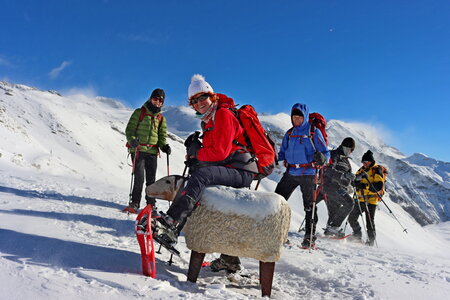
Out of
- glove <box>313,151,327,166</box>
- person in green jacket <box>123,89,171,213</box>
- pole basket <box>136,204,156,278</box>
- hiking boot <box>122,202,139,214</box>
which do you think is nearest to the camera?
pole basket <box>136,204,156,278</box>

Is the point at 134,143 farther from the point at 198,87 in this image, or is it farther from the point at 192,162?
the point at 198,87

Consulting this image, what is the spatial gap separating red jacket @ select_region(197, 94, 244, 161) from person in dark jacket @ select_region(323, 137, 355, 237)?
16.2 ft

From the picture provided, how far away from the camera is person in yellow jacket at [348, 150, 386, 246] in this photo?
821 cm

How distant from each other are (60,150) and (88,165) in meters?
1.59

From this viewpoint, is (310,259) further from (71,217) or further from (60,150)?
(60,150)

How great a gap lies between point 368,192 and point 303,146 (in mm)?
3792

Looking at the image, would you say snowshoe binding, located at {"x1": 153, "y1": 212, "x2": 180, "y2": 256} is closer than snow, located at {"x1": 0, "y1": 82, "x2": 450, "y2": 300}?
No

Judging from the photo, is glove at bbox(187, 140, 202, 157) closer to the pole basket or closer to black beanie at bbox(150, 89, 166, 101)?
the pole basket

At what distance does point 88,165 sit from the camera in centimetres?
1603

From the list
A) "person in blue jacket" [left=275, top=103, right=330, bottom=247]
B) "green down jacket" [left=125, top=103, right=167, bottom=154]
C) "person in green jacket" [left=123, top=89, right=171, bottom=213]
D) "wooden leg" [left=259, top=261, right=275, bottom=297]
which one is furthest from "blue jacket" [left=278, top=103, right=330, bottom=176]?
"wooden leg" [left=259, top=261, right=275, bottom=297]

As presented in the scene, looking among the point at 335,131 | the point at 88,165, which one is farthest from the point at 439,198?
the point at 88,165

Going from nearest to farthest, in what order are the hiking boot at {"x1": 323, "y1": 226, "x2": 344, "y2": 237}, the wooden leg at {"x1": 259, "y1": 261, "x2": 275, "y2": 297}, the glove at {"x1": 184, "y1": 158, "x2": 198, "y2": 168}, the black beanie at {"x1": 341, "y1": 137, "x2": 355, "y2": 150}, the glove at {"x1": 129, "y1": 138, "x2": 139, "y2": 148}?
the wooden leg at {"x1": 259, "y1": 261, "x2": 275, "y2": 297}, the glove at {"x1": 184, "y1": 158, "x2": 198, "y2": 168}, the glove at {"x1": 129, "y1": 138, "x2": 139, "y2": 148}, the hiking boot at {"x1": 323, "y1": 226, "x2": 344, "y2": 237}, the black beanie at {"x1": 341, "y1": 137, "x2": 355, "y2": 150}

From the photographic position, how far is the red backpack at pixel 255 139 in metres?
3.27

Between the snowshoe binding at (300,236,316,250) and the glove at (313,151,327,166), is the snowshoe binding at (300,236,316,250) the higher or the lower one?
the lower one
